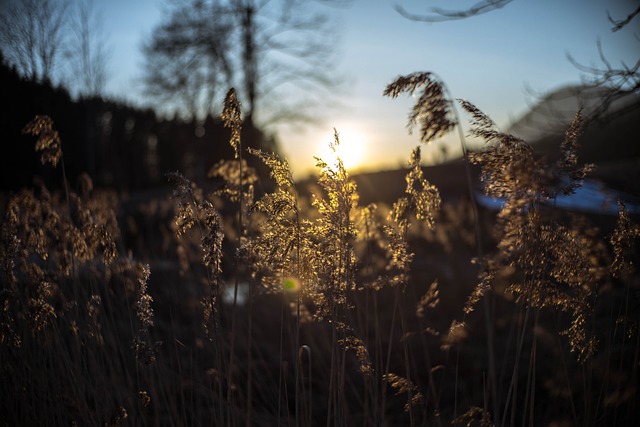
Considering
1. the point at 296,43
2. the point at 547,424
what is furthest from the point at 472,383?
the point at 296,43

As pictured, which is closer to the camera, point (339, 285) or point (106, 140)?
point (339, 285)

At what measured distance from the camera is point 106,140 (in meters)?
21.2

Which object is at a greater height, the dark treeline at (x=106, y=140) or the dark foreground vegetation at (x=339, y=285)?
the dark treeline at (x=106, y=140)

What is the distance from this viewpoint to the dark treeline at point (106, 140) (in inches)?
500

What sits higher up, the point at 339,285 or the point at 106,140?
the point at 106,140

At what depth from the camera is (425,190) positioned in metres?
2.04

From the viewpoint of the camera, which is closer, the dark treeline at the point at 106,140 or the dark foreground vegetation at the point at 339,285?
the dark foreground vegetation at the point at 339,285

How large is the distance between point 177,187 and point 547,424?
2.11m

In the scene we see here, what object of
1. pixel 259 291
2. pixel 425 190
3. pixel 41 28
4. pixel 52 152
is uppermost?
pixel 41 28

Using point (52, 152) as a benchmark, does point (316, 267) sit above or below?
below

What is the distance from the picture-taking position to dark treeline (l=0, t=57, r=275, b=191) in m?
12.7

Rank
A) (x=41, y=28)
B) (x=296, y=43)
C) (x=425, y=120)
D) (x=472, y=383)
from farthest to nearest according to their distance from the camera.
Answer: (x=296, y=43) → (x=41, y=28) → (x=472, y=383) → (x=425, y=120)

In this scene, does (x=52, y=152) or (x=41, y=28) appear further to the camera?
(x=41, y=28)

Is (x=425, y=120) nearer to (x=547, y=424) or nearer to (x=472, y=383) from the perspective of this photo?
(x=547, y=424)
